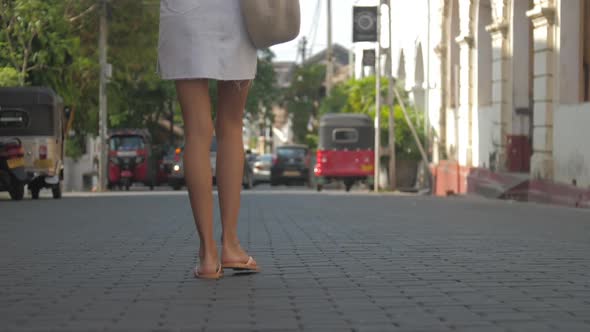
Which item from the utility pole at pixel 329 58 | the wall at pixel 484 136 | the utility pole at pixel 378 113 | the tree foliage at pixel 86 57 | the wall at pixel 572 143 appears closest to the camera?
the wall at pixel 572 143

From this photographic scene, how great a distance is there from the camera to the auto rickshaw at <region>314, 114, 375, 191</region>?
44031mm

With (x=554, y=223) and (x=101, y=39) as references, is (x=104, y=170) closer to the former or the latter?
(x=101, y=39)

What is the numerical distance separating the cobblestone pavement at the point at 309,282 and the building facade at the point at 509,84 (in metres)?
10.3

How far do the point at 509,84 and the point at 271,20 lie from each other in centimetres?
2127

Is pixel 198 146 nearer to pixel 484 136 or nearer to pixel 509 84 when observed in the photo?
pixel 509 84

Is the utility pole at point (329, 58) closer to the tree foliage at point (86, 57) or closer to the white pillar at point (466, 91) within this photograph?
the tree foliage at point (86, 57)

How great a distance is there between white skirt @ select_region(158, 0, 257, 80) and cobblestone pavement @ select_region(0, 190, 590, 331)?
43.3 inches

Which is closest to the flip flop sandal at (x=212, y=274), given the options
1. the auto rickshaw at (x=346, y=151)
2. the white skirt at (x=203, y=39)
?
the white skirt at (x=203, y=39)

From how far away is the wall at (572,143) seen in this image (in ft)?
67.7

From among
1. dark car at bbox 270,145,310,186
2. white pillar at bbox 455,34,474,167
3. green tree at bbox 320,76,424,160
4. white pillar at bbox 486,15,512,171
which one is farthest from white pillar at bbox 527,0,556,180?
dark car at bbox 270,145,310,186

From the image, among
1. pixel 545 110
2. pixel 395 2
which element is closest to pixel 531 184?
pixel 545 110

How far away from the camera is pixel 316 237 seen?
1062 centimetres

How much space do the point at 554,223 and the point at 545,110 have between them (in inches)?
347

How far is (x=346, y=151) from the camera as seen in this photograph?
44375 millimetres
